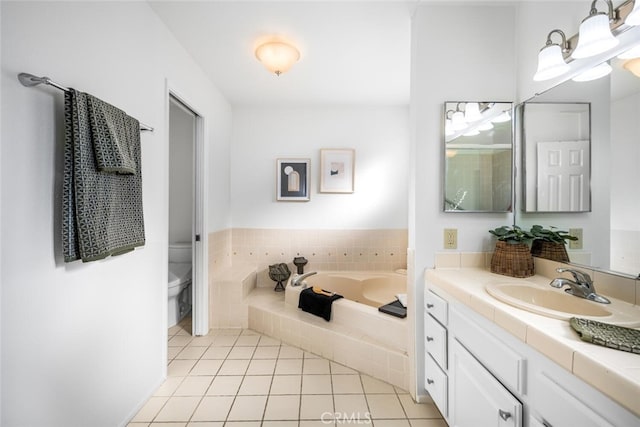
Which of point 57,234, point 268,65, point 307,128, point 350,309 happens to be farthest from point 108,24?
point 350,309

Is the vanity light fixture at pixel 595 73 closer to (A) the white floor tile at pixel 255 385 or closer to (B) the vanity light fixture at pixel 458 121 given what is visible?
(B) the vanity light fixture at pixel 458 121

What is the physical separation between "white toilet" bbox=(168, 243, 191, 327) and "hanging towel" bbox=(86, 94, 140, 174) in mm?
1614

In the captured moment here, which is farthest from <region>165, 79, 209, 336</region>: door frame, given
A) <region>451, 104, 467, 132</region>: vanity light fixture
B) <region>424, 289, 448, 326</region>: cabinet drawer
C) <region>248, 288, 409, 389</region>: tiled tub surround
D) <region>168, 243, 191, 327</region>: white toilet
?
<region>451, 104, 467, 132</region>: vanity light fixture

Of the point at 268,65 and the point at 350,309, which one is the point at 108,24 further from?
the point at 350,309

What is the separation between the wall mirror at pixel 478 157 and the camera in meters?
1.61

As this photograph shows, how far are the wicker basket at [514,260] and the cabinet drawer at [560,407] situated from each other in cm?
74

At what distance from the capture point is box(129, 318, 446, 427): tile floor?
1.51m

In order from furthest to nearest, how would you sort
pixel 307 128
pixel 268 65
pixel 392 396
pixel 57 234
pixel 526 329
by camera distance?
pixel 307 128, pixel 268 65, pixel 392 396, pixel 57 234, pixel 526 329

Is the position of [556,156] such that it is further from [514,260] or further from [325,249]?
[325,249]

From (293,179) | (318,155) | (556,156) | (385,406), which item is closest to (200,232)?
(293,179)

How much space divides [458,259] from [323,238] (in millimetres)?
1746

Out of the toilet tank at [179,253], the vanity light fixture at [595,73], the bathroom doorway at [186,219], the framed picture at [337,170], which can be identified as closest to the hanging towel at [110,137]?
the bathroom doorway at [186,219]

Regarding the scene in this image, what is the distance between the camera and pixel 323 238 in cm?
318

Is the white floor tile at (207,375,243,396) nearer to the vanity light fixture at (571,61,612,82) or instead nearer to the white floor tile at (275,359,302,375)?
the white floor tile at (275,359,302,375)
